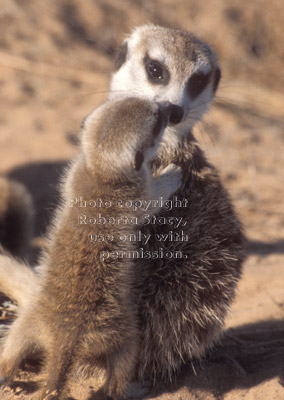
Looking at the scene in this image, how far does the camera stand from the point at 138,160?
2.35 metres

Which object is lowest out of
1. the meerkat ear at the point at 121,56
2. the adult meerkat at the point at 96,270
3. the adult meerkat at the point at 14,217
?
the adult meerkat at the point at 96,270

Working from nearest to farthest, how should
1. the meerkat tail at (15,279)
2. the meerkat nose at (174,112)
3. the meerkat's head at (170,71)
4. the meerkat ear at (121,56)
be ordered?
the meerkat tail at (15,279) < the meerkat nose at (174,112) < the meerkat's head at (170,71) < the meerkat ear at (121,56)

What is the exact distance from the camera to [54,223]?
253cm

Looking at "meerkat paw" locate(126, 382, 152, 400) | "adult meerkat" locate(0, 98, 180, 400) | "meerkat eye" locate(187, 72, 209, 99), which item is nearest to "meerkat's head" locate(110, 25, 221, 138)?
"meerkat eye" locate(187, 72, 209, 99)

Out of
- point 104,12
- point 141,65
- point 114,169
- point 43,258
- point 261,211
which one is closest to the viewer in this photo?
point 114,169

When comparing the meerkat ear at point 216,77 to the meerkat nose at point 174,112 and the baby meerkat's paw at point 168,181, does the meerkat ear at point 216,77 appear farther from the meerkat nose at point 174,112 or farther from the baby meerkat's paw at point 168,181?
the baby meerkat's paw at point 168,181

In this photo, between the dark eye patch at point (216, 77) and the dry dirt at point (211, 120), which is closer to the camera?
the dry dirt at point (211, 120)

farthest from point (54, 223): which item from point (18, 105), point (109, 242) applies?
point (18, 105)

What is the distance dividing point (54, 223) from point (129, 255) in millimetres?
394

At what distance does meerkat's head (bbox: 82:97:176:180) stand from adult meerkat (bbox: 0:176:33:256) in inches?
49.6

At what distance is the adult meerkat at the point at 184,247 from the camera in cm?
273

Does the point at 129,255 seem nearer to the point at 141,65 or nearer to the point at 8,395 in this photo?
the point at 8,395

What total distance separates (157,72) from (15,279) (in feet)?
4.92

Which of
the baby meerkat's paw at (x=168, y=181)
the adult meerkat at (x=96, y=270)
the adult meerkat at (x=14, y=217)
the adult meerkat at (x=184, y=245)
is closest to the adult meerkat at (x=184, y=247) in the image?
the adult meerkat at (x=184, y=245)
